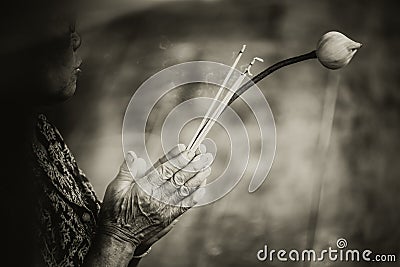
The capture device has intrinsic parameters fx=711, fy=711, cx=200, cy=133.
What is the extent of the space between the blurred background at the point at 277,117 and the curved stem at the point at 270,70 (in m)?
0.01

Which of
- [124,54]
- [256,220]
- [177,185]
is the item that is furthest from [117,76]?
[256,220]

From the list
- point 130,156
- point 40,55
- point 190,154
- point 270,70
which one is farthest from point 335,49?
point 40,55

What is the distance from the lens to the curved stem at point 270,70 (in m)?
1.53

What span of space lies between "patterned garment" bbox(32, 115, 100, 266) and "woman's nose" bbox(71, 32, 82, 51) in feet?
0.61

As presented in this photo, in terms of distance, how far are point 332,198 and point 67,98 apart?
2.03ft

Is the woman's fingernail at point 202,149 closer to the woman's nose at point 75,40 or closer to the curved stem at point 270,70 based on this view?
the curved stem at point 270,70

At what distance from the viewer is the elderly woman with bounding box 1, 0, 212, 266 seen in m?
1.41

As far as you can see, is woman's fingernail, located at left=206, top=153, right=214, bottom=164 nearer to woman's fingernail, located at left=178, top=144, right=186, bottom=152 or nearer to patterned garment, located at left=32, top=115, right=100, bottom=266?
woman's fingernail, located at left=178, top=144, right=186, bottom=152

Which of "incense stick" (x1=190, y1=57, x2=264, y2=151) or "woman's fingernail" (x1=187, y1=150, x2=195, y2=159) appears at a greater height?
"incense stick" (x1=190, y1=57, x2=264, y2=151)

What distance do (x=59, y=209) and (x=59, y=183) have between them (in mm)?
53

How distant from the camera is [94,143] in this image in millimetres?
1519

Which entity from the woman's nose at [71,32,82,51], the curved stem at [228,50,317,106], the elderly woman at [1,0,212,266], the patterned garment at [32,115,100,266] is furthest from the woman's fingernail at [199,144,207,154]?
the woman's nose at [71,32,82,51]


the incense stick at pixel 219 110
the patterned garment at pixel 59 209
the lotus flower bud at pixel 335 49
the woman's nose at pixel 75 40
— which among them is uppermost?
the lotus flower bud at pixel 335 49

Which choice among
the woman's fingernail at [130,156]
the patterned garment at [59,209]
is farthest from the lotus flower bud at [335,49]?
the patterned garment at [59,209]
